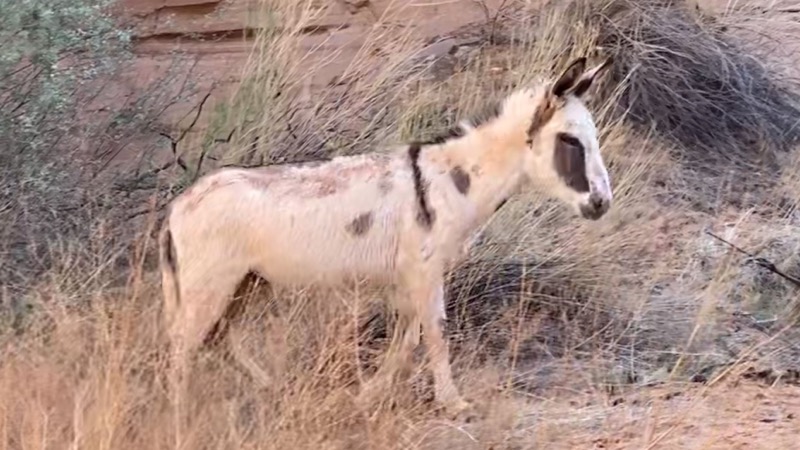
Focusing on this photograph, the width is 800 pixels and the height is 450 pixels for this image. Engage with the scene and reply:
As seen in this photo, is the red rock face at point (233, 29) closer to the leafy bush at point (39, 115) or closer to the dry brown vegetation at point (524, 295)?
the dry brown vegetation at point (524, 295)

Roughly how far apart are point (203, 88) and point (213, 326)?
4357 mm

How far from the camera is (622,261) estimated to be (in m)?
7.80

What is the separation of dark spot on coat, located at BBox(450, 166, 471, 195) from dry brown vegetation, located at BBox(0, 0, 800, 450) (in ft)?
2.19

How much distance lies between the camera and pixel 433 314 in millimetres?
6090

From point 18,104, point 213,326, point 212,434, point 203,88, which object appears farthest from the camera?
point 203,88

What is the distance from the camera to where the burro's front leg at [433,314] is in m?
5.96

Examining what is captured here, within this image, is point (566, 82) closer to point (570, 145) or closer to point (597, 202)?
point (570, 145)

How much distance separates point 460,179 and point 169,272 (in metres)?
1.32

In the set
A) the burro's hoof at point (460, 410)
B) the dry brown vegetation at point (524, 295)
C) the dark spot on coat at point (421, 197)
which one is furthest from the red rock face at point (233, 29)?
the burro's hoof at point (460, 410)

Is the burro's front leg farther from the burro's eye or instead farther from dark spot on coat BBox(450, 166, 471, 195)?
the burro's eye

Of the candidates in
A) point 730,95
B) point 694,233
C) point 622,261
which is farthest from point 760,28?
point 622,261

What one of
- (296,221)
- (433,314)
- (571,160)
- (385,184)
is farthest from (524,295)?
(296,221)

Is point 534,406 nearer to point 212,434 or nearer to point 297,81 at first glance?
point 212,434

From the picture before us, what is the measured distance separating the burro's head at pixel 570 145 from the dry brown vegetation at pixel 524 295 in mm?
699
